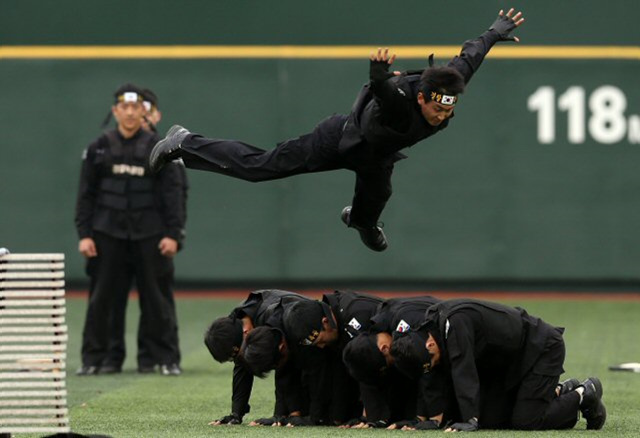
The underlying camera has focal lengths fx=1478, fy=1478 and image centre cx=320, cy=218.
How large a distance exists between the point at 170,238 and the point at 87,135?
6715 mm

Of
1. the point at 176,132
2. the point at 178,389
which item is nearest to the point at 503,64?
the point at 178,389

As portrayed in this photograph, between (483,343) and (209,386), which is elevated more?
(483,343)

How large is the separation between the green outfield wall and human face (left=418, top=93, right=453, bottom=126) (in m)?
10.2

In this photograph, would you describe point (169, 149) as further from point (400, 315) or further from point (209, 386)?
point (209, 386)

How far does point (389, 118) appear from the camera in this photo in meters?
9.12

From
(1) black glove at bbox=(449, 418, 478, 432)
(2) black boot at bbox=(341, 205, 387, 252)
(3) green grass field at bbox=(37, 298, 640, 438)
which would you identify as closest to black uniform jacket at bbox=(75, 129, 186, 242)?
(3) green grass field at bbox=(37, 298, 640, 438)

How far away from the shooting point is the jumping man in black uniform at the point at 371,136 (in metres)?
9.04

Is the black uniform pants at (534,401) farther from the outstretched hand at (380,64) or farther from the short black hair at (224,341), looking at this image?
the outstretched hand at (380,64)

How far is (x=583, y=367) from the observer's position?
1328 centimetres

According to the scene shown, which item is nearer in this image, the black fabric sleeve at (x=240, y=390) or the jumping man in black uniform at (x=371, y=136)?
the jumping man in black uniform at (x=371, y=136)

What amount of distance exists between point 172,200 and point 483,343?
5.07 m

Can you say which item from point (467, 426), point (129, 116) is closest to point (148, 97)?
point (129, 116)

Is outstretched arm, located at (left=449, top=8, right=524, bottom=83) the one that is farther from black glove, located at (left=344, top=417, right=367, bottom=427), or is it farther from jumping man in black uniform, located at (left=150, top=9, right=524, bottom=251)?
black glove, located at (left=344, top=417, right=367, bottom=427)
